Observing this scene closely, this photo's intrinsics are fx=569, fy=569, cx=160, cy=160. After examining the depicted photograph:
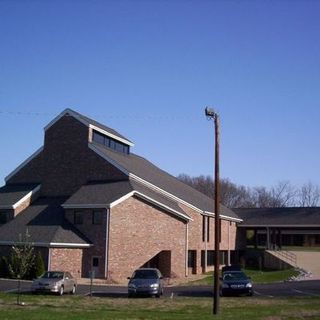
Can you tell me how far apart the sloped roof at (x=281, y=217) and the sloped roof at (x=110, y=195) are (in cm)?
2215

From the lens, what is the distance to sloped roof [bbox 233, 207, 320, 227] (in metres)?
68.6

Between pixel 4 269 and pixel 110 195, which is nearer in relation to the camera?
pixel 4 269

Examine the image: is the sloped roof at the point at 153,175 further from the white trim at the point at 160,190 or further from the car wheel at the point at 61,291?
the car wheel at the point at 61,291

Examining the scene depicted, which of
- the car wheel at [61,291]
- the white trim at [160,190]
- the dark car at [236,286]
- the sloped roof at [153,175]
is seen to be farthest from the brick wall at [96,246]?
the dark car at [236,286]

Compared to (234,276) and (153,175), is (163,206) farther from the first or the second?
(234,276)

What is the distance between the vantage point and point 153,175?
5825 cm

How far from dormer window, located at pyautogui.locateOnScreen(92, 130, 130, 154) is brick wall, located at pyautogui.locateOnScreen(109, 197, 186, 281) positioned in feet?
31.5

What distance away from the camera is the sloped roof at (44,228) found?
139 ft

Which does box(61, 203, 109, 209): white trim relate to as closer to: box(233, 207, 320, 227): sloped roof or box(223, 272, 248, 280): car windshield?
box(223, 272, 248, 280): car windshield

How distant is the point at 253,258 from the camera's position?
66.2m

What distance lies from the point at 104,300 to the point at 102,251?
54.0 feet

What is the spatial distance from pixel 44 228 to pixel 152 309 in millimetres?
22105

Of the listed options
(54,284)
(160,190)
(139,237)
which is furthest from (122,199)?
(54,284)

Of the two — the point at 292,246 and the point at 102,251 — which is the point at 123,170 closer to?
the point at 102,251
